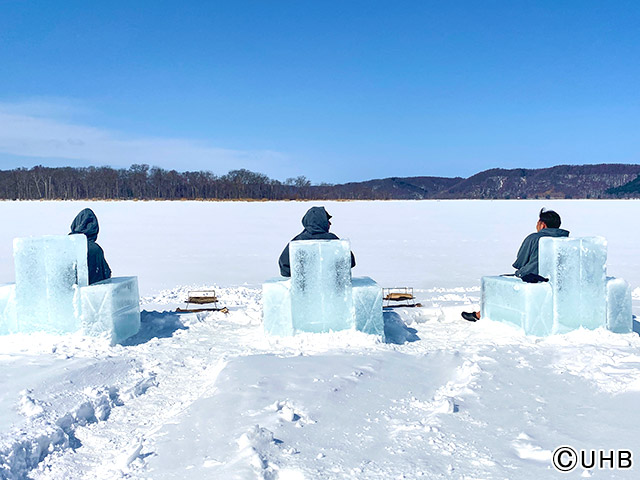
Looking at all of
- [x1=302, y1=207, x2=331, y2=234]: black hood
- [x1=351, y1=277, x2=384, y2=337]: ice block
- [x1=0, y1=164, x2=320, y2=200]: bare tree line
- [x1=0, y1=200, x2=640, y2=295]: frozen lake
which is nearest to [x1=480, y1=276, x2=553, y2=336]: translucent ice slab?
[x1=351, y1=277, x2=384, y2=337]: ice block

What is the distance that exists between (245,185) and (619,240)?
80342 mm

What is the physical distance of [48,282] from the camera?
6.03 metres

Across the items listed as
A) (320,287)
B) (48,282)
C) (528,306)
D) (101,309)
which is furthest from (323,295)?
(48,282)

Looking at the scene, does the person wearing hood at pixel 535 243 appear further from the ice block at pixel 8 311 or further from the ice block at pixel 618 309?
the ice block at pixel 8 311

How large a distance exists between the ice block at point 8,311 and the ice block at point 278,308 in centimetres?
273

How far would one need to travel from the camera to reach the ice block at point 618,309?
6.18m

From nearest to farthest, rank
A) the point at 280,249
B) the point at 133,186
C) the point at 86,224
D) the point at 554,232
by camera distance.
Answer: the point at 554,232
the point at 86,224
the point at 280,249
the point at 133,186

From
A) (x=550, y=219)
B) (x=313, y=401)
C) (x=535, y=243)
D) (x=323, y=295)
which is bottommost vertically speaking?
(x=313, y=401)

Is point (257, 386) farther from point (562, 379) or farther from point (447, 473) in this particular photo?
point (562, 379)

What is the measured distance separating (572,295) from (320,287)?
2.76m

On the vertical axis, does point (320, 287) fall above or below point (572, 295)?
above

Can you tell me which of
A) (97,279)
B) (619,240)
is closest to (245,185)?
(619,240)

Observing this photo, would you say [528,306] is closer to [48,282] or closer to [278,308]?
[278,308]

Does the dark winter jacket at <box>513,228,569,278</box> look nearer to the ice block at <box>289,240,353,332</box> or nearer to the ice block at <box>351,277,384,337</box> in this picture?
the ice block at <box>351,277,384,337</box>
